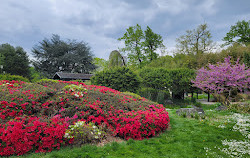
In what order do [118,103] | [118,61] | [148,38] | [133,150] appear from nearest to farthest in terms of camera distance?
[133,150]
[118,103]
[118,61]
[148,38]

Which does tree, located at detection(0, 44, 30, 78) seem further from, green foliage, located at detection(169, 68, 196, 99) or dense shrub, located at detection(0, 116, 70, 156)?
dense shrub, located at detection(0, 116, 70, 156)

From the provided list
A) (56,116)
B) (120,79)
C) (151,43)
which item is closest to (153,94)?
(120,79)

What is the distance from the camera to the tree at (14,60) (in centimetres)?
2984

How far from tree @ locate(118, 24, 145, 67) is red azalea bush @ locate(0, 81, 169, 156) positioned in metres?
18.5

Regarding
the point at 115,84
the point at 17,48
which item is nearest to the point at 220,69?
the point at 115,84

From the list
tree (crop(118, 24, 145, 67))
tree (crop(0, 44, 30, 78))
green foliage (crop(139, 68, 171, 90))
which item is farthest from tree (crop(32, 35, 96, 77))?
green foliage (crop(139, 68, 171, 90))

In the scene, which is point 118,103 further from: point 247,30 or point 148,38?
point 247,30

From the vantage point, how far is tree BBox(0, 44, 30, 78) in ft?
97.9

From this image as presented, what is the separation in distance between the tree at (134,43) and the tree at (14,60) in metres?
19.4

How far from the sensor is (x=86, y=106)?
176 inches

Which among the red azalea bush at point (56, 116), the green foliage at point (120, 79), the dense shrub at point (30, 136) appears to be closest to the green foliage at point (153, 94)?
the green foliage at point (120, 79)

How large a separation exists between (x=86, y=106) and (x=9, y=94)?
6.40 ft

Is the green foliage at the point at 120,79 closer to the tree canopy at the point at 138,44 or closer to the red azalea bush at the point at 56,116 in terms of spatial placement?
the red azalea bush at the point at 56,116

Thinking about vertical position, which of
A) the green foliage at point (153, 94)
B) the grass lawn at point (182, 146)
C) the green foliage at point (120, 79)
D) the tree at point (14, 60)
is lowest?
the grass lawn at point (182, 146)
